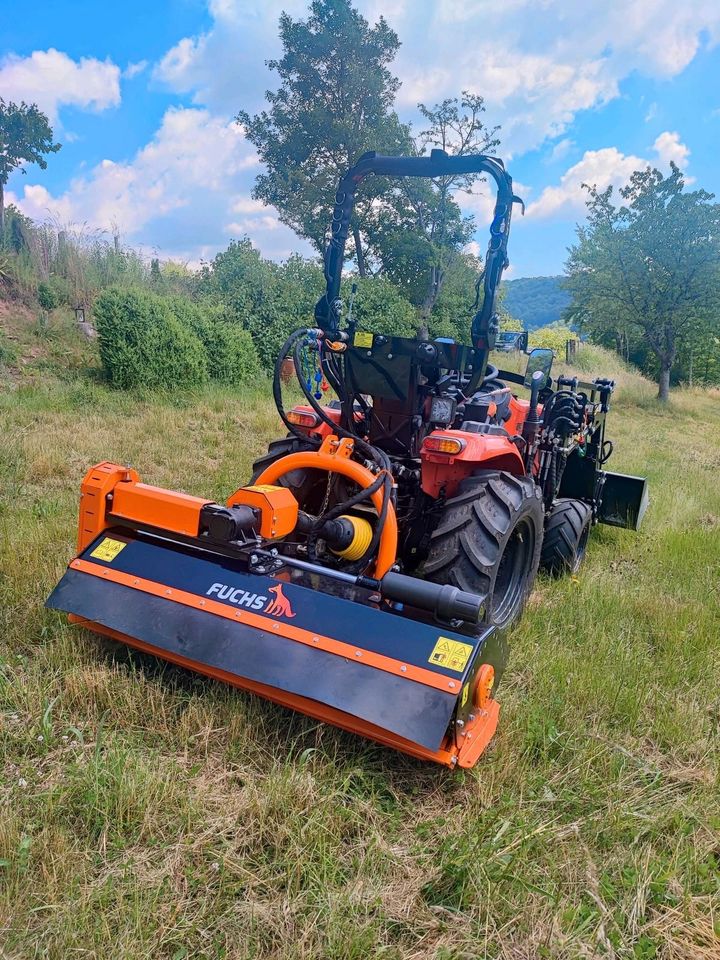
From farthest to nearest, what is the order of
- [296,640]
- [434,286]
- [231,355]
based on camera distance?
[434,286], [231,355], [296,640]

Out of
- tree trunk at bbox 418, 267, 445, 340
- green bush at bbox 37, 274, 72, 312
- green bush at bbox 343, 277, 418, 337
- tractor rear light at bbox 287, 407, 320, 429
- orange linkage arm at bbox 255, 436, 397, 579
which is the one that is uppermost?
tree trunk at bbox 418, 267, 445, 340

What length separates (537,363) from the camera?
469 cm

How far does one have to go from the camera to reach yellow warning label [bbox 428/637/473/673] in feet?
8.00

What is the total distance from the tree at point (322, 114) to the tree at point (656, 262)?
6778 mm

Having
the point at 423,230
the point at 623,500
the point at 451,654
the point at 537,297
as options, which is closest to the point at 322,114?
the point at 423,230

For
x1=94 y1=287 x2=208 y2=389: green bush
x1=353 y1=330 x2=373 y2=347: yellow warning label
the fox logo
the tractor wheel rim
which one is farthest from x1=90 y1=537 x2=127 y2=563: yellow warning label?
x1=94 y1=287 x2=208 y2=389: green bush

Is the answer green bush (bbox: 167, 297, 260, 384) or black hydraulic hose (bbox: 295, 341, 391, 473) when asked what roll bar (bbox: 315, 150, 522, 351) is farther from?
green bush (bbox: 167, 297, 260, 384)

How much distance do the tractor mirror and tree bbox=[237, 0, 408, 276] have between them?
52.7 feet

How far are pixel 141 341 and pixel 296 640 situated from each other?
24.5 ft

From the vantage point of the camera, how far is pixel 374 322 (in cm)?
1158

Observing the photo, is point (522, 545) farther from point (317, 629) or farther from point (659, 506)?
point (659, 506)

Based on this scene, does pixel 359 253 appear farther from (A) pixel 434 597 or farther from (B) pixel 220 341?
(A) pixel 434 597

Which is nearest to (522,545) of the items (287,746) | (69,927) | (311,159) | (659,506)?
(287,746)

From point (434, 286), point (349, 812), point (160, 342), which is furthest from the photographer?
point (434, 286)
